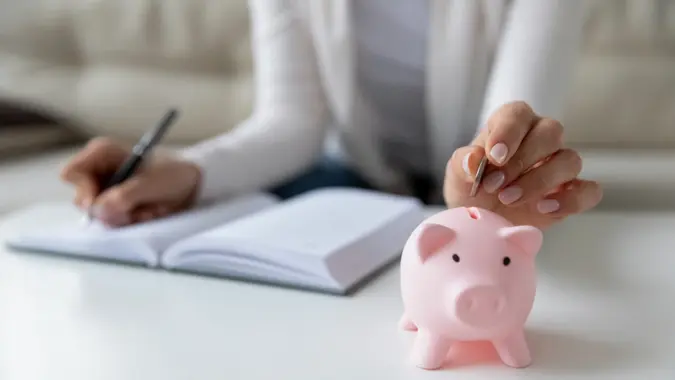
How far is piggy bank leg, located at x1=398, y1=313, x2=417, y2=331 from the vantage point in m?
0.41

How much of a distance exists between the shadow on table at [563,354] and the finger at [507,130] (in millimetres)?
97

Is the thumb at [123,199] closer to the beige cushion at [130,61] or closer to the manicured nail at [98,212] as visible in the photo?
the manicured nail at [98,212]

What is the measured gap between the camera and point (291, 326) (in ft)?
1.43

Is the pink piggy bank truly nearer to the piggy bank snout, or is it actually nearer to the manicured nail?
the piggy bank snout

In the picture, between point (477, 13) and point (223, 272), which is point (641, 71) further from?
point (223, 272)

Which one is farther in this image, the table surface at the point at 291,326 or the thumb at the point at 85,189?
the thumb at the point at 85,189

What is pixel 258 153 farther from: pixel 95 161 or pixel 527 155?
pixel 527 155

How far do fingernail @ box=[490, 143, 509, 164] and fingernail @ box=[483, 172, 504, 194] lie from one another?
2 cm

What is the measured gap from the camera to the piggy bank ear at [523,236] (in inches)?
14.0

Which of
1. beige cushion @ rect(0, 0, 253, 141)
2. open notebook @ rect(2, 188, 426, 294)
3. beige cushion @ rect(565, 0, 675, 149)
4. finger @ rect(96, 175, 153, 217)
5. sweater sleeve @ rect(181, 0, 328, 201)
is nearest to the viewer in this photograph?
open notebook @ rect(2, 188, 426, 294)

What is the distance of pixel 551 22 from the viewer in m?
0.62

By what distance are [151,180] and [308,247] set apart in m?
0.19

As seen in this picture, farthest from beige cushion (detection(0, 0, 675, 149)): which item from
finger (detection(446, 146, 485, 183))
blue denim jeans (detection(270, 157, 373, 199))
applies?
finger (detection(446, 146, 485, 183))

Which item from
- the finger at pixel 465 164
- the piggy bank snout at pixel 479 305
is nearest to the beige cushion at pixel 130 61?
the finger at pixel 465 164
